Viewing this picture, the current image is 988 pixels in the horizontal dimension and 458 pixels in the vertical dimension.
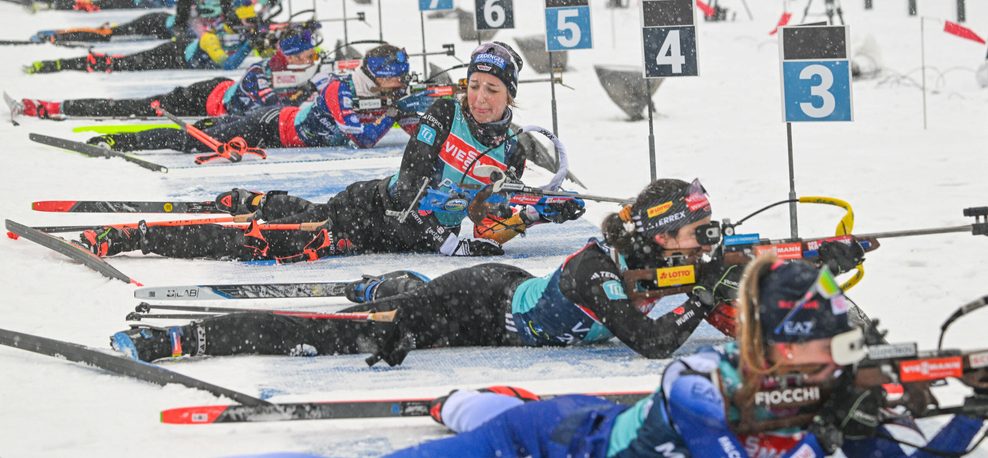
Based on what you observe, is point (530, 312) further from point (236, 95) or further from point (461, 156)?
point (236, 95)

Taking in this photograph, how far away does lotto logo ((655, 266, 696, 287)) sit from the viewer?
483 cm

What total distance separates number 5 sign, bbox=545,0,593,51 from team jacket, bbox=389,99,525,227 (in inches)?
106

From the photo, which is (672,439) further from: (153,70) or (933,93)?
(153,70)

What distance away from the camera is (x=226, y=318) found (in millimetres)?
5285

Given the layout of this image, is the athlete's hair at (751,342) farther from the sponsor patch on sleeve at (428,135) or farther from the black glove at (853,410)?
the sponsor patch on sleeve at (428,135)

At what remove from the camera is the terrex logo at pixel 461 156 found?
7.12 meters

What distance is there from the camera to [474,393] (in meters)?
4.26

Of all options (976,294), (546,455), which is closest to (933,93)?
(976,294)

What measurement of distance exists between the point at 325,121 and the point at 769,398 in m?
8.23

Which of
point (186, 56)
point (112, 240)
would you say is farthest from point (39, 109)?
point (112, 240)

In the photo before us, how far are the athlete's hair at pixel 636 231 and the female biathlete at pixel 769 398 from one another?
142 centimetres

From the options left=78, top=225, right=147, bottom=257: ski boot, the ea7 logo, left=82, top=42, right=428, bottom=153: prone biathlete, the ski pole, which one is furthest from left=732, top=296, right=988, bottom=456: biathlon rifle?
the ski pole

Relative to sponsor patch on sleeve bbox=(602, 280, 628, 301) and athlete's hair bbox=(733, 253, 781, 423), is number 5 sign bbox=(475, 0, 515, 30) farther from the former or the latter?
athlete's hair bbox=(733, 253, 781, 423)

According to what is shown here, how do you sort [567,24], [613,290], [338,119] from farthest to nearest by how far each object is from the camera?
[338,119] < [567,24] < [613,290]
